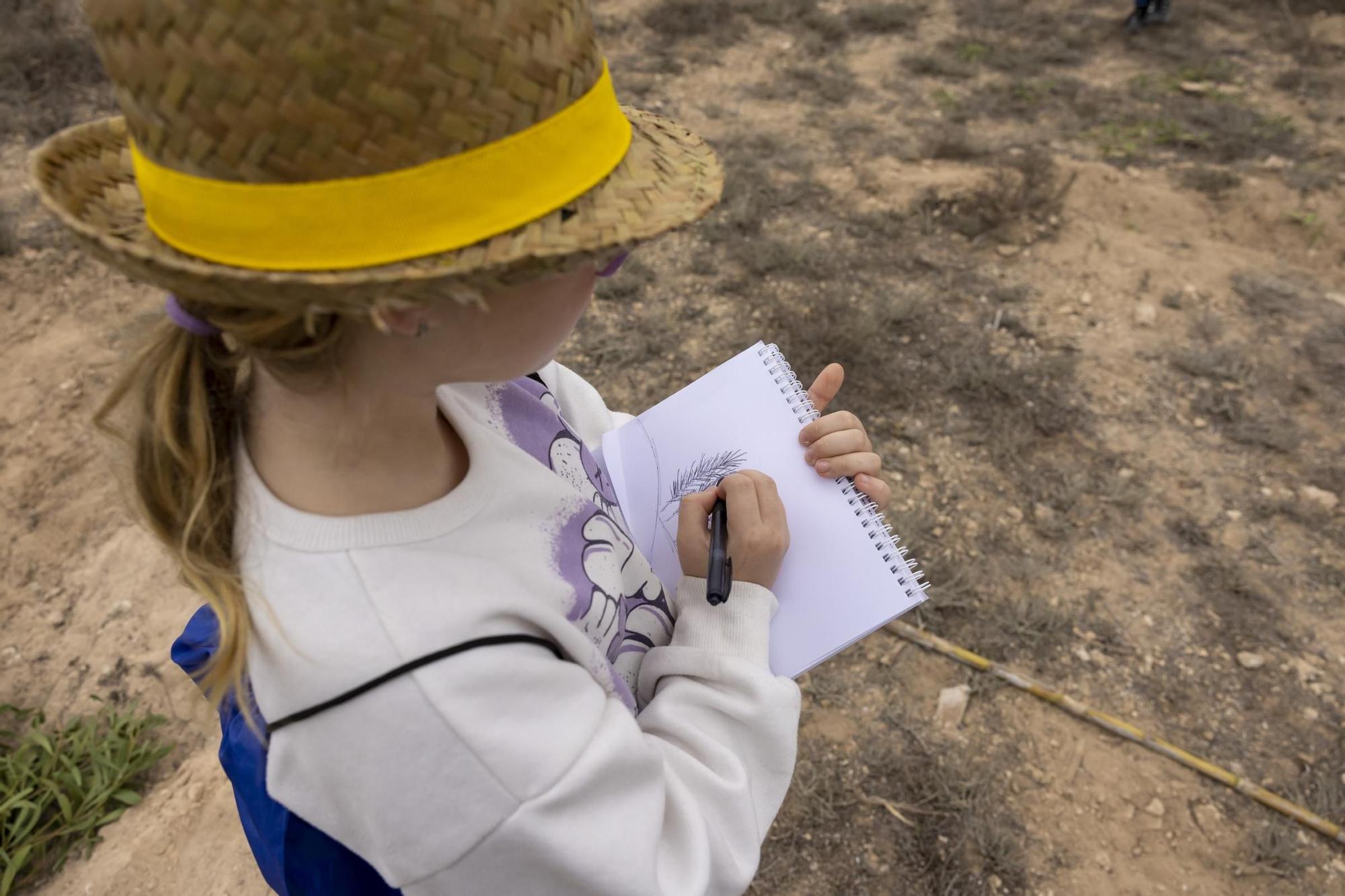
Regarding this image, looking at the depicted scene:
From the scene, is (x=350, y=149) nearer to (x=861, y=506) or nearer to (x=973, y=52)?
(x=861, y=506)

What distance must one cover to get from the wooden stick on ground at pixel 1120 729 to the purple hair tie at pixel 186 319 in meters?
1.93

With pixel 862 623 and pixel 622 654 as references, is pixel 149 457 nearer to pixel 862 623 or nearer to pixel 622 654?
pixel 622 654

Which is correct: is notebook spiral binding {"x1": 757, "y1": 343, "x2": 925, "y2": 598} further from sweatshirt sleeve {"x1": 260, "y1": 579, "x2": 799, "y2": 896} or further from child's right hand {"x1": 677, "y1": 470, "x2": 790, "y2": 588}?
sweatshirt sleeve {"x1": 260, "y1": 579, "x2": 799, "y2": 896}

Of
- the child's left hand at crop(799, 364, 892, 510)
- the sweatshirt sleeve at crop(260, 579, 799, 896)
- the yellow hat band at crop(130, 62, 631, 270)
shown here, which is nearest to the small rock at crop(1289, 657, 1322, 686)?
the child's left hand at crop(799, 364, 892, 510)

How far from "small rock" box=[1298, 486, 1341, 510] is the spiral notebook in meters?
2.05

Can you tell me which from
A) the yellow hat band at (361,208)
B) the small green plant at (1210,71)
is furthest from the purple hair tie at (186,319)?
the small green plant at (1210,71)

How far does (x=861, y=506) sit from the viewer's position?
1188 mm

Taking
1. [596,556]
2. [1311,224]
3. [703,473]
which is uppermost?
[596,556]

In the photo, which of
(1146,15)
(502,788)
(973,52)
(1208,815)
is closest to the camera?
(502,788)

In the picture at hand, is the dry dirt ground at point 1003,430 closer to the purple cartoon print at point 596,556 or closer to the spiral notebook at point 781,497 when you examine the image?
the purple cartoon print at point 596,556

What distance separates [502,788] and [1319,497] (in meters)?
2.91

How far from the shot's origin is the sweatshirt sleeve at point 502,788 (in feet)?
2.19

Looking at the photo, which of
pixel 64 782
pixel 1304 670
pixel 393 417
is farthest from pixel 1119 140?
pixel 64 782

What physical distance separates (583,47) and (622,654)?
74 cm
